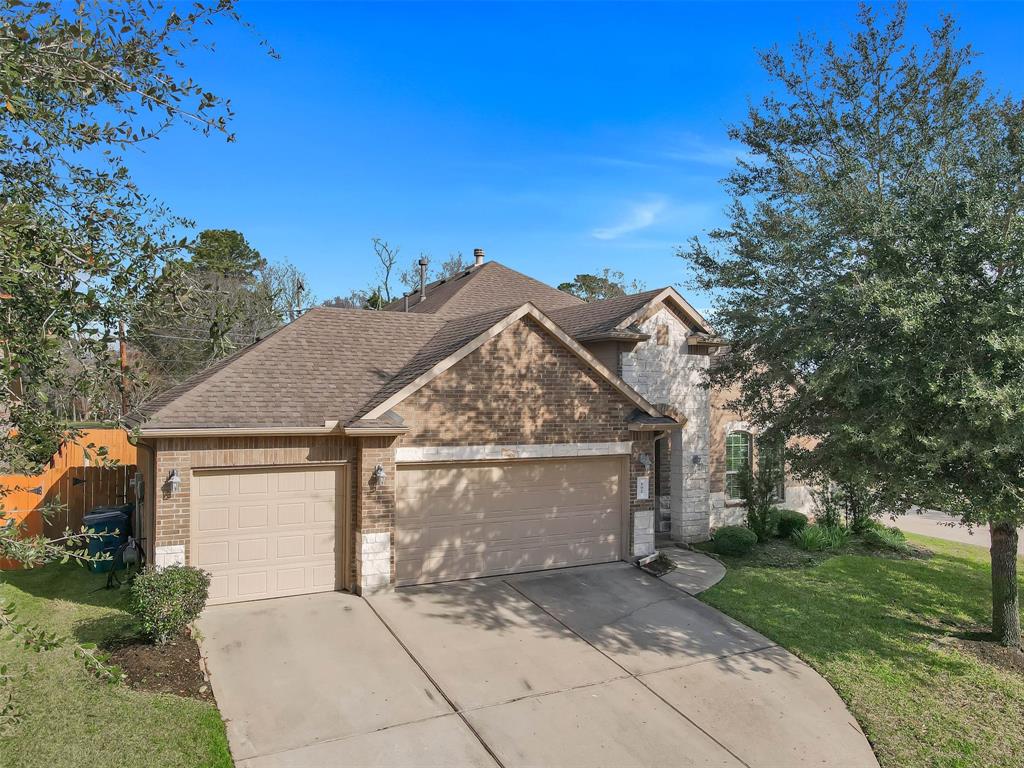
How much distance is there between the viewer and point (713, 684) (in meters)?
8.39

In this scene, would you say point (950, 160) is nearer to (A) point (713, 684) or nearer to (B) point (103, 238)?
(A) point (713, 684)

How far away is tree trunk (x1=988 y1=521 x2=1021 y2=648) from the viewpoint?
32.8 feet

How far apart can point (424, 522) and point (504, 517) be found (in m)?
1.54

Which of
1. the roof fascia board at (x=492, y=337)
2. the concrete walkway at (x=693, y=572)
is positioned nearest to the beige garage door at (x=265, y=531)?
the roof fascia board at (x=492, y=337)

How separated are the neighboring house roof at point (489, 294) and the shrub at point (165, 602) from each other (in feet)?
34.7

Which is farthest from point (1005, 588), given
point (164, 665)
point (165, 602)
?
point (165, 602)

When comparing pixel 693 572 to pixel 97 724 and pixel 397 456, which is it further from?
pixel 97 724

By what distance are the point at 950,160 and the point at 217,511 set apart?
12.7 m

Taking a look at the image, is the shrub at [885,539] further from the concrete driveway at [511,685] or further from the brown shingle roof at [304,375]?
the brown shingle roof at [304,375]

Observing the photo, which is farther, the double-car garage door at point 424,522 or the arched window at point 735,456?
the arched window at point 735,456

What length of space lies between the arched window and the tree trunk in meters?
7.53

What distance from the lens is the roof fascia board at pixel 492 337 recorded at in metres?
11.1

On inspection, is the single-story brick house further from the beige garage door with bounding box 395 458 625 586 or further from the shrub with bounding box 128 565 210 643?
the shrub with bounding box 128 565 210 643

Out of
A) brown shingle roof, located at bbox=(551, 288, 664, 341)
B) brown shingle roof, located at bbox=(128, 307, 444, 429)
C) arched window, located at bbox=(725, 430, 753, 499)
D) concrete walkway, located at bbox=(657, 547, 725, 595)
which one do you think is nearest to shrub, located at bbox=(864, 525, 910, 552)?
arched window, located at bbox=(725, 430, 753, 499)
